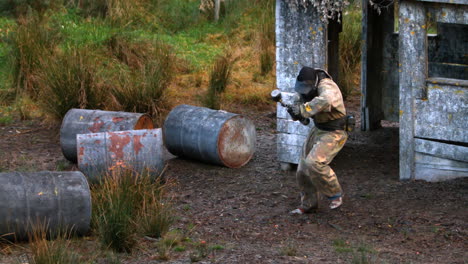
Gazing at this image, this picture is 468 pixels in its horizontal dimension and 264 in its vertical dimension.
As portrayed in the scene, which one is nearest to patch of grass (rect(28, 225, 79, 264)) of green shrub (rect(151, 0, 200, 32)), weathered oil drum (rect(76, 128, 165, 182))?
weathered oil drum (rect(76, 128, 165, 182))

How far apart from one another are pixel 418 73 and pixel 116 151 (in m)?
3.07

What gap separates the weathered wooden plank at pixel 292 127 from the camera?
28.1 feet

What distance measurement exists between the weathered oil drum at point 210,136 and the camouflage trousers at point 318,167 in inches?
65.4

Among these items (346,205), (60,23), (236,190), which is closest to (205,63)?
(60,23)

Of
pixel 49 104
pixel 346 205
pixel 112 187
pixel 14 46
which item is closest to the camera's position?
pixel 112 187

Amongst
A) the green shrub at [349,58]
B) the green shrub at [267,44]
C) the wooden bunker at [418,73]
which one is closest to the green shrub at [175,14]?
the green shrub at [267,44]

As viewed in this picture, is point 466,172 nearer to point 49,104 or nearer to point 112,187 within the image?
point 112,187

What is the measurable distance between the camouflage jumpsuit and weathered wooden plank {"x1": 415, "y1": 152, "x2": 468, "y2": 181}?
1.13 metres

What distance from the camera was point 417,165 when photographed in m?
8.02

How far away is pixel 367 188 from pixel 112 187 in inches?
109

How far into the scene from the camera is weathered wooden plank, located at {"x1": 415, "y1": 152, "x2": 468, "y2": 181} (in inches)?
307

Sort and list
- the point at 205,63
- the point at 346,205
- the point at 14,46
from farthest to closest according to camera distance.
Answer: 1. the point at 205,63
2. the point at 14,46
3. the point at 346,205

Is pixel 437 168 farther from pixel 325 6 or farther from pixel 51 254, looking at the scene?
pixel 51 254

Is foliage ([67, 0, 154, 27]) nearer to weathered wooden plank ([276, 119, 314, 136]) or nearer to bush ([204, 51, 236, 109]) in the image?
bush ([204, 51, 236, 109])
